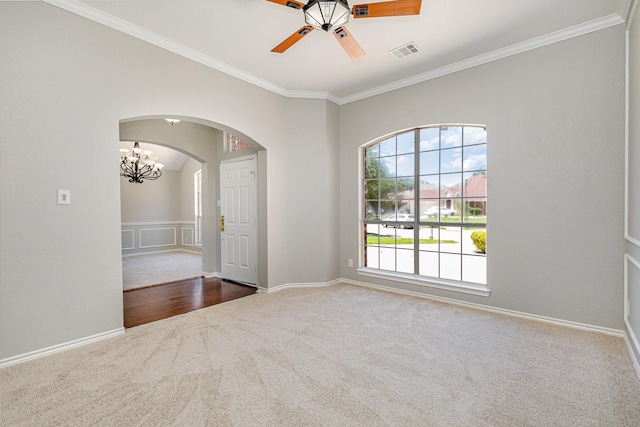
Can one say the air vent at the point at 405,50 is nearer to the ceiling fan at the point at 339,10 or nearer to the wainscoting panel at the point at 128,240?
the ceiling fan at the point at 339,10

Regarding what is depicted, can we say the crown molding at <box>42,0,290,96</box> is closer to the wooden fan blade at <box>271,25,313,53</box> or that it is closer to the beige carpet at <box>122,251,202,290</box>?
the wooden fan blade at <box>271,25,313,53</box>

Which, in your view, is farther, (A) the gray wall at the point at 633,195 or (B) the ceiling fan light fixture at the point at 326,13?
(A) the gray wall at the point at 633,195

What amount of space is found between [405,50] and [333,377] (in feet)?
11.5

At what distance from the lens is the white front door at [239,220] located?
492 cm

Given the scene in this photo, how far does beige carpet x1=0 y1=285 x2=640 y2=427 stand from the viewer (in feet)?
5.81

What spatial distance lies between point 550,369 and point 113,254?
4.00 meters

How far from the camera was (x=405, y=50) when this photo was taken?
3461 mm

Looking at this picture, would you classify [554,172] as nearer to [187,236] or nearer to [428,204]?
[428,204]

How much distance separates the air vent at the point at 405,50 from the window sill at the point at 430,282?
9.68 feet

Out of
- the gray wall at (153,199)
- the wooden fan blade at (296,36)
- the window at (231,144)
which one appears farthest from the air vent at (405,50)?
the gray wall at (153,199)

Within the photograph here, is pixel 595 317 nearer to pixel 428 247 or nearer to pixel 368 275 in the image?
pixel 428 247

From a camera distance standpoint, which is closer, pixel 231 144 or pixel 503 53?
pixel 503 53

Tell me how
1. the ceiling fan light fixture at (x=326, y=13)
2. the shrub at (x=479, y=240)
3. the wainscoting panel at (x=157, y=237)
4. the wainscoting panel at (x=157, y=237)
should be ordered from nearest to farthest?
the ceiling fan light fixture at (x=326, y=13)
the shrub at (x=479, y=240)
the wainscoting panel at (x=157, y=237)
the wainscoting panel at (x=157, y=237)

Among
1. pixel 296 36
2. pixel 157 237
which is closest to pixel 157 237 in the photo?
pixel 157 237
